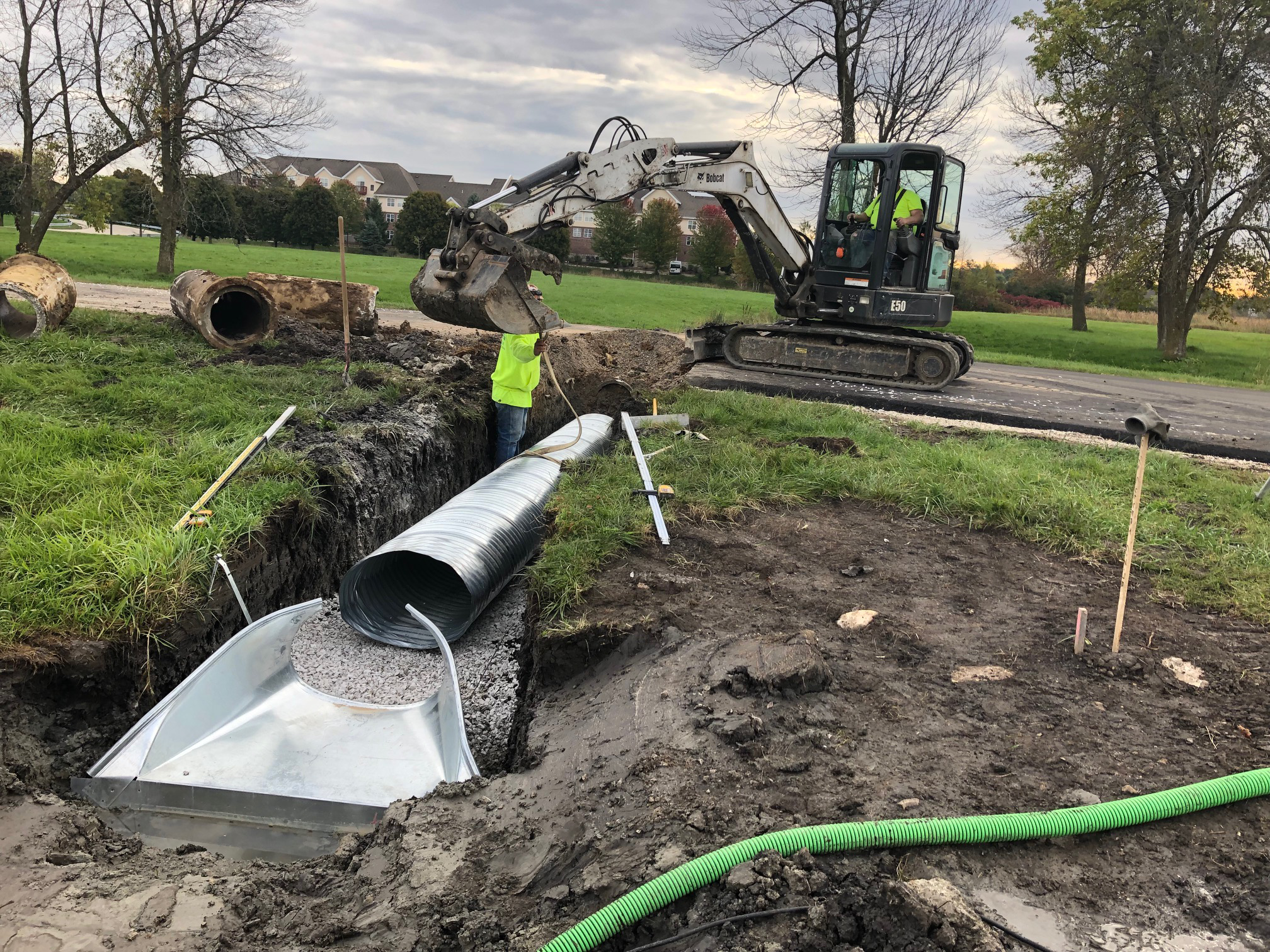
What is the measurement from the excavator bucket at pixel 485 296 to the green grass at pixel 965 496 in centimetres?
127

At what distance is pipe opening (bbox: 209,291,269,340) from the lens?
1012cm

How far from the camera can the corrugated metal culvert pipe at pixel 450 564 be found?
16.5 ft

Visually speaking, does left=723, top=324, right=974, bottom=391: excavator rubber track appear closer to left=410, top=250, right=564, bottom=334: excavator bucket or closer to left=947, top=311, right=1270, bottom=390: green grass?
left=410, top=250, right=564, bottom=334: excavator bucket

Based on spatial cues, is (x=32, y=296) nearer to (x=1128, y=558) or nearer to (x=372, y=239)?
(x=1128, y=558)

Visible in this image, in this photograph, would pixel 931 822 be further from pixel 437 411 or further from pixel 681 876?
pixel 437 411

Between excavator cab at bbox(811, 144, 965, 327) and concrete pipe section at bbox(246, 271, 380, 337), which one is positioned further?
excavator cab at bbox(811, 144, 965, 327)

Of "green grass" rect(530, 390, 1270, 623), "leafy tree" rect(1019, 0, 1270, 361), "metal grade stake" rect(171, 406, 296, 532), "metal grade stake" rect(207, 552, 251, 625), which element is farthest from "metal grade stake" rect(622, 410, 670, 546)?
"leafy tree" rect(1019, 0, 1270, 361)

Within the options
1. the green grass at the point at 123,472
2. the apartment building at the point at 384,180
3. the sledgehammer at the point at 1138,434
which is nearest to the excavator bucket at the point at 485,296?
the green grass at the point at 123,472

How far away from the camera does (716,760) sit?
289 cm

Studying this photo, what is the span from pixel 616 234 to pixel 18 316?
51.8 metres

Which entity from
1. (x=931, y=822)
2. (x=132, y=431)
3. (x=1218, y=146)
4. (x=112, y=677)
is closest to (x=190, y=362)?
(x=132, y=431)

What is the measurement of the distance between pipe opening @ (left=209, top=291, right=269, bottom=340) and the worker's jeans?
3.90 m

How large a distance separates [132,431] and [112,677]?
276 cm

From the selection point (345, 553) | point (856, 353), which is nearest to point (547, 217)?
point (345, 553)
